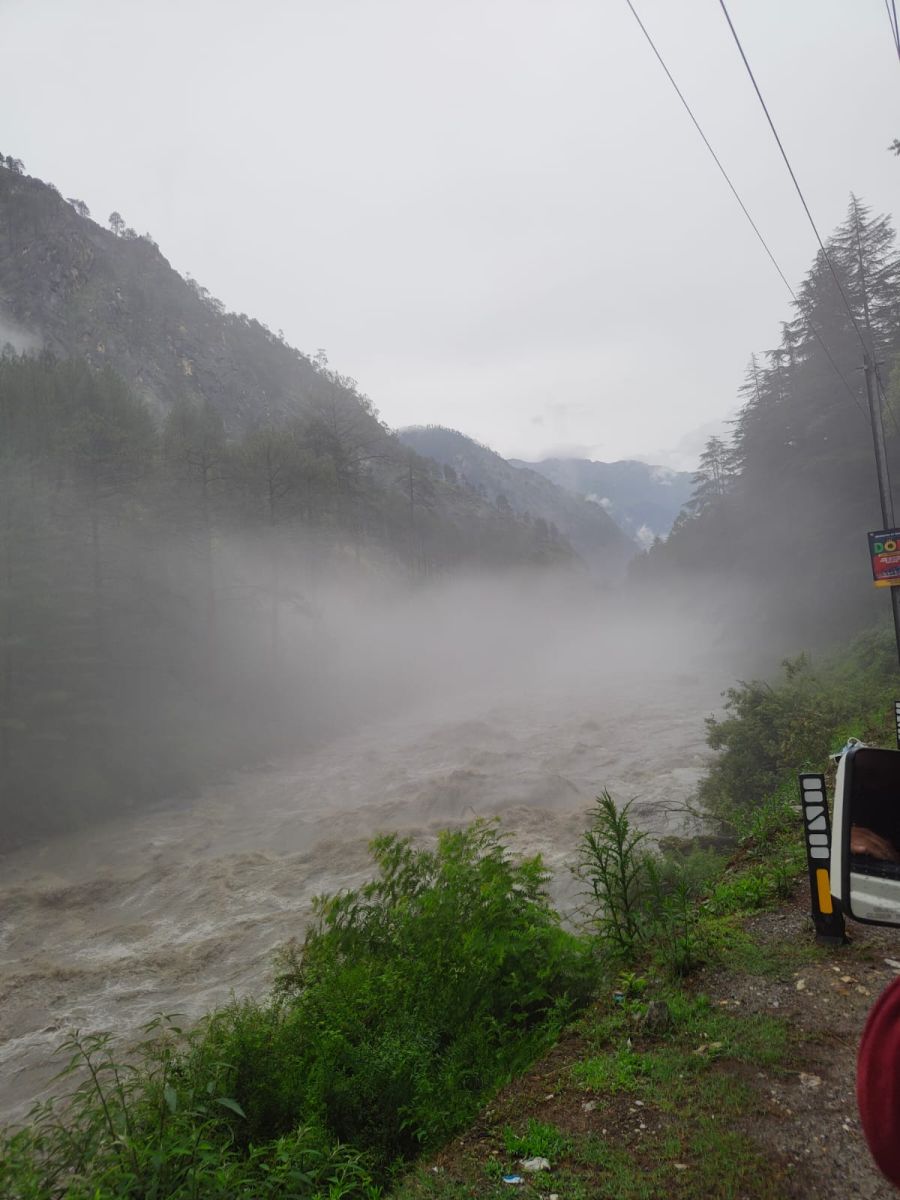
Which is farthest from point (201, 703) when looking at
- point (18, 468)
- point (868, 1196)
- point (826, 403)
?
point (826, 403)

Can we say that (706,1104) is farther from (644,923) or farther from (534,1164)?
(644,923)

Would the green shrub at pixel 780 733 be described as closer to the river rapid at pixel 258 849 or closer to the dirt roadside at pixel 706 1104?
the river rapid at pixel 258 849

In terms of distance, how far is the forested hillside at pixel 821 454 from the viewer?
30.6m

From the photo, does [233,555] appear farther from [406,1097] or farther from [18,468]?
[406,1097]

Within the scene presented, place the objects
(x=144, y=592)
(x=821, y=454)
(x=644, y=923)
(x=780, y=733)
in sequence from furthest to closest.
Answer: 1. (x=821, y=454)
2. (x=144, y=592)
3. (x=780, y=733)
4. (x=644, y=923)

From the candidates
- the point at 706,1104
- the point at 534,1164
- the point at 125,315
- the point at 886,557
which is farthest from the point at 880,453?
the point at 125,315

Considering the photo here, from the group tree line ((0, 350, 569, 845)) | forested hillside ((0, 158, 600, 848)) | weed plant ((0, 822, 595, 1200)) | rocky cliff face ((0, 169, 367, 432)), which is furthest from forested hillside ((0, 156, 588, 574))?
weed plant ((0, 822, 595, 1200))

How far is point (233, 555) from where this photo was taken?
33.3 meters

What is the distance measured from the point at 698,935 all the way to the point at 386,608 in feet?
144

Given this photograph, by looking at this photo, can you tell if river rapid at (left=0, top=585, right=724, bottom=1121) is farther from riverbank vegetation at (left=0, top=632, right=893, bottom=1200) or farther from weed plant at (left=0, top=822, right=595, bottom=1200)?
weed plant at (left=0, top=822, right=595, bottom=1200)

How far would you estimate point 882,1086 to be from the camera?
53.0 inches

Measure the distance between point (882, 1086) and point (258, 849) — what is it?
15479mm

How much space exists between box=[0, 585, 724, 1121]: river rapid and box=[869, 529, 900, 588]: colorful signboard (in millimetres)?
6269

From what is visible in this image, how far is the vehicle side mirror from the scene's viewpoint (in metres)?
3.03
